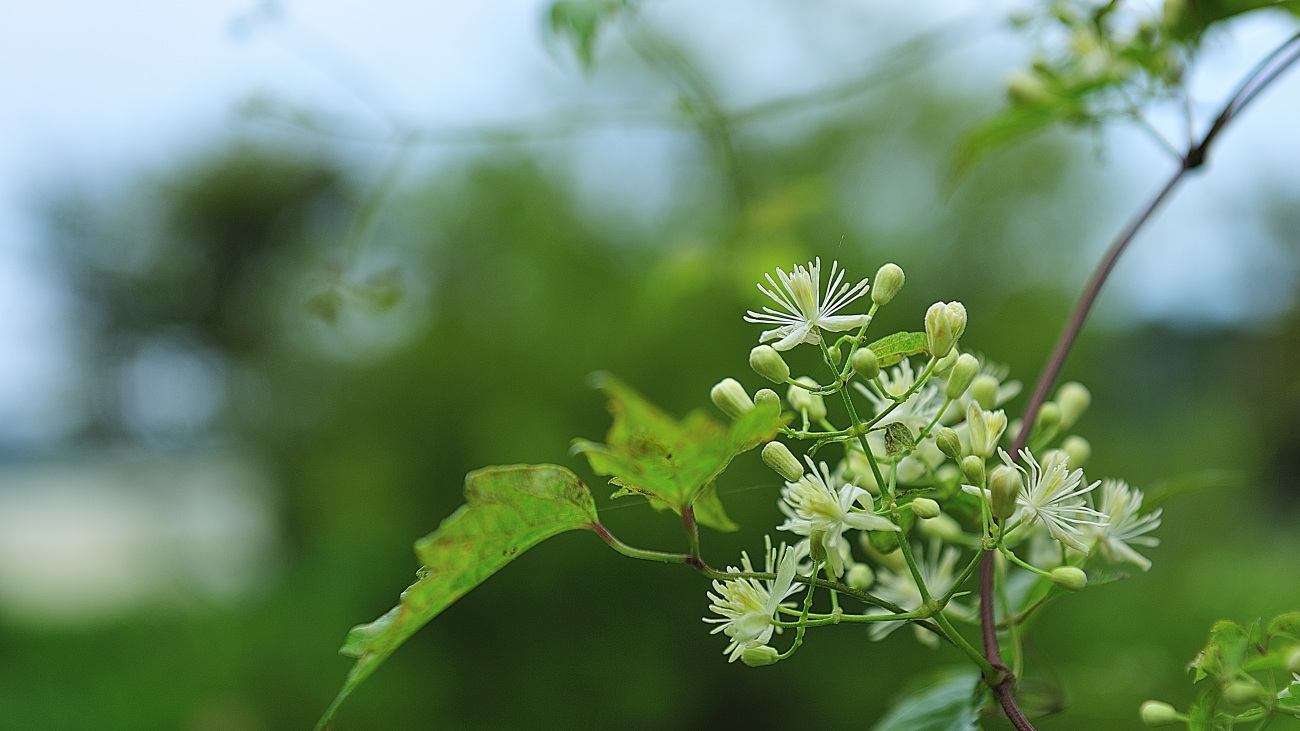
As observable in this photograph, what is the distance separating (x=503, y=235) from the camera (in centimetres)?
234

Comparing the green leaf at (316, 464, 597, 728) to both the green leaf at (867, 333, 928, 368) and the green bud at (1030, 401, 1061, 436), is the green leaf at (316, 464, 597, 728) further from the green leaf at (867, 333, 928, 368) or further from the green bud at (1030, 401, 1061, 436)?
the green bud at (1030, 401, 1061, 436)

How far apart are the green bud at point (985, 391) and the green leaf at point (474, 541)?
0.19 m

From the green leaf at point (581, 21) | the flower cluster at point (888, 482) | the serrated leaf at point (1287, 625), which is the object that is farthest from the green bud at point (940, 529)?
the green leaf at point (581, 21)

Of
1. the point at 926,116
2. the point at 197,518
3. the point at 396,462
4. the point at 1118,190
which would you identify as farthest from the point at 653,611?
the point at 197,518

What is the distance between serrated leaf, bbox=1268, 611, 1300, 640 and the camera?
300 millimetres

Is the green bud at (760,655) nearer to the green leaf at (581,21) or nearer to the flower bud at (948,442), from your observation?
the flower bud at (948,442)

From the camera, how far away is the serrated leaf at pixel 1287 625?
0.30m

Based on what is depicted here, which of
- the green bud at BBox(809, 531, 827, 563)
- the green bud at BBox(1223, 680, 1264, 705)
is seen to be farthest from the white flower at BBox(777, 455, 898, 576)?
the green bud at BBox(1223, 680, 1264, 705)

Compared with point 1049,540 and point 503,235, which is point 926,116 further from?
point 1049,540

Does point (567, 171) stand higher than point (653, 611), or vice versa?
point (567, 171)

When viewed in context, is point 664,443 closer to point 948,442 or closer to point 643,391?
point 948,442

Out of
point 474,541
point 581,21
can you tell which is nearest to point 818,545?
point 474,541

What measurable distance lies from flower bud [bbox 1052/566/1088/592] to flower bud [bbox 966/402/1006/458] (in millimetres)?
55

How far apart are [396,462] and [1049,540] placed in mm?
1873
